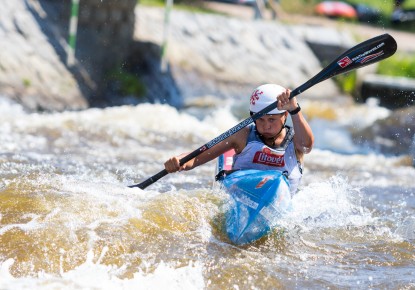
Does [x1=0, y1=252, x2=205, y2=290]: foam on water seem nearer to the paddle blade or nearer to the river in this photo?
the river

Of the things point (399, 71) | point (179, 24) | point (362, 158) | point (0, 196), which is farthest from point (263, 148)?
point (399, 71)

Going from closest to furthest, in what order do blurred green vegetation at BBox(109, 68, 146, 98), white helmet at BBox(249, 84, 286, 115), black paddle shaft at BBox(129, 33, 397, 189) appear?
white helmet at BBox(249, 84, 286, 115) < black paddle shaft at BBox(129, 33, 397, 189) < blurred green vegetation at BBox(109, 68, 146, 98)

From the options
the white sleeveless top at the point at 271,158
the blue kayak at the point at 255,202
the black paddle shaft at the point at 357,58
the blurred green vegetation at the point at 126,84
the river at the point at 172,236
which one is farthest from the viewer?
the blurred green vegetation at the point at 126,84

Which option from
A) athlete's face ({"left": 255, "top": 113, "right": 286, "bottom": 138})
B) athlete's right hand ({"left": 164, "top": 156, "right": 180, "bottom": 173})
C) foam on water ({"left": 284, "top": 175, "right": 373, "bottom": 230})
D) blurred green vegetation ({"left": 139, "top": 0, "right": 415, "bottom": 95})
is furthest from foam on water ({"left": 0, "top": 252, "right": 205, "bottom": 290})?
blurred green vegetation ({"left": 139, "top": 0, "right": 415, "bottom": 95})

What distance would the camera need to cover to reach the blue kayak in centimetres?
570

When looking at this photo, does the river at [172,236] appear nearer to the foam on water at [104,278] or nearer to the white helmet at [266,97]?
the foam on water at [104,278]

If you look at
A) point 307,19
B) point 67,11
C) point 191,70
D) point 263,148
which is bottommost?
point 307,19

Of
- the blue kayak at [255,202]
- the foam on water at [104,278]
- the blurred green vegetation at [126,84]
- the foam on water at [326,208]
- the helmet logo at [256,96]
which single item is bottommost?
the blurred green vegetation at [126,84]

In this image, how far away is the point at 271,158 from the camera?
6.12m

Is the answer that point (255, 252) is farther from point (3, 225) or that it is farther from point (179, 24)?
point (179, 24)

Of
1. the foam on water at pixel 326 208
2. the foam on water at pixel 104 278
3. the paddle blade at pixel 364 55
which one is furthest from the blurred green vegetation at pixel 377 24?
the foam on water at pixel 104 278

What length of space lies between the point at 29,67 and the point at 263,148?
7.19 m

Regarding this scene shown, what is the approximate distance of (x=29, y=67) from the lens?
12500 mm

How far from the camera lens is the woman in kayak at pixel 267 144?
6.04 m
